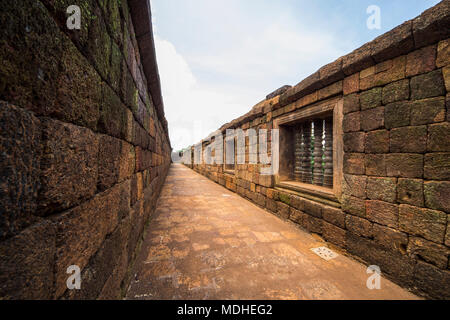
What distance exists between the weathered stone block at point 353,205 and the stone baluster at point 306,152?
4.10 ft

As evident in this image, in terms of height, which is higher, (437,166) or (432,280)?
(437,166)

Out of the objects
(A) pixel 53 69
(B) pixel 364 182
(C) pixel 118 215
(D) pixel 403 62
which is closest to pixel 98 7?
(A) pixel 53 69

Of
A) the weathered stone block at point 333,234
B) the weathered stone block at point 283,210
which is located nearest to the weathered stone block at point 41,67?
the weathered stone block at point 333,234

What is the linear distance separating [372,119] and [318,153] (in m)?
1.38

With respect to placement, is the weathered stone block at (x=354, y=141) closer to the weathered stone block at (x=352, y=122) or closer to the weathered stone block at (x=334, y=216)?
the weathered stone block at (x=352, y=122)

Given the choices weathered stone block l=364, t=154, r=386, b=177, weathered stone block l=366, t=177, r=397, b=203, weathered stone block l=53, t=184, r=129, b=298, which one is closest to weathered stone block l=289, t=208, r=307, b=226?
weathered stone block l=366, t=177, r=397, b=203

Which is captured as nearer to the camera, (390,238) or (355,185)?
(390,238)

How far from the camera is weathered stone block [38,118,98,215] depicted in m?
0.70

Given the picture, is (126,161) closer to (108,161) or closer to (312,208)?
(108,161)

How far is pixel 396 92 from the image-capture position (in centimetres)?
212

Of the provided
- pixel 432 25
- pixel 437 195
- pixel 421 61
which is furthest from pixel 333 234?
pixel 432 25

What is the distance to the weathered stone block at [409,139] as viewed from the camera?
6.24 ft

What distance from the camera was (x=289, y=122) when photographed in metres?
4.02
